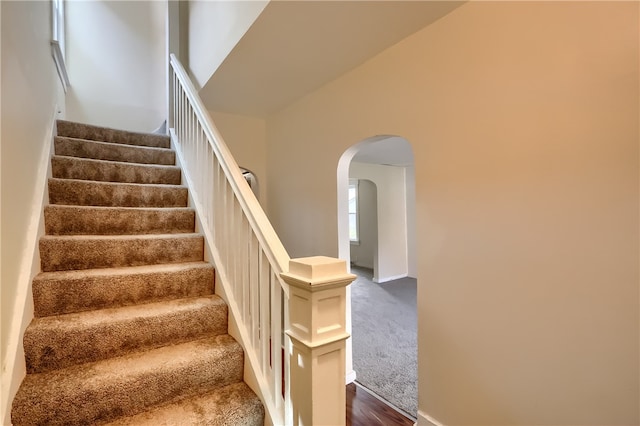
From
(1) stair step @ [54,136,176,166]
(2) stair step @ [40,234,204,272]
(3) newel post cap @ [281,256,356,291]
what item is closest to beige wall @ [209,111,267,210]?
(1) stair step @ [54,136,176,166]

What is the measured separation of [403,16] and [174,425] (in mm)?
2209

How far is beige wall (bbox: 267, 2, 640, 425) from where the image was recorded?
115cm

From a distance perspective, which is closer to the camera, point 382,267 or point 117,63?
point 117,63

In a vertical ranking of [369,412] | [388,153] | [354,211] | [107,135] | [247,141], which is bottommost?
[369,412]

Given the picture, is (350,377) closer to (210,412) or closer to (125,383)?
(210,412)

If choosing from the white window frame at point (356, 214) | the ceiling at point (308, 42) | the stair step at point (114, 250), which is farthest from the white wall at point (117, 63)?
the white window frame at point (356, 214)

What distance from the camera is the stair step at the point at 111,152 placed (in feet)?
7.36

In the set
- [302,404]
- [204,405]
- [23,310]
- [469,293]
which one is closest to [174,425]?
[204,405]

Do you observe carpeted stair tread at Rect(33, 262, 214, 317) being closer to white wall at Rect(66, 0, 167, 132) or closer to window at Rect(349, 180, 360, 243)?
white wall at Rect(66, 0, 167, 132)

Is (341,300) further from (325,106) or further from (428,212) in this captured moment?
(325,106)

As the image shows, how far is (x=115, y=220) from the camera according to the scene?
6.20 ft


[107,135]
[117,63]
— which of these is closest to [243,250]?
[107,135]

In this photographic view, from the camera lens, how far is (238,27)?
6.48 feet

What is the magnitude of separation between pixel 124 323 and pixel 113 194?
1102 mm
